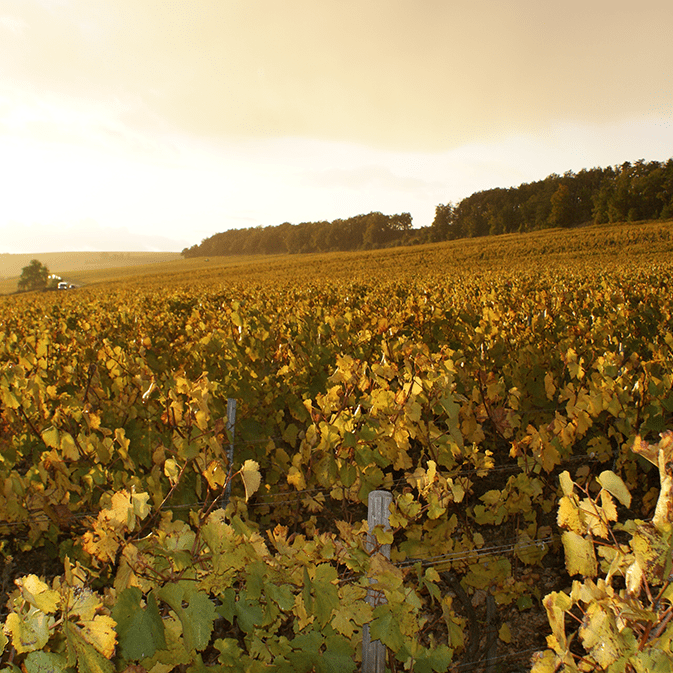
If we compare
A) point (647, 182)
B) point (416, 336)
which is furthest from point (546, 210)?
point (416, 336)

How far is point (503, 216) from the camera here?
3086 inches

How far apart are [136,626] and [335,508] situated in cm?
227

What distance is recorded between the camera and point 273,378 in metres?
3.76

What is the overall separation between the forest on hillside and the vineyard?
6773cm

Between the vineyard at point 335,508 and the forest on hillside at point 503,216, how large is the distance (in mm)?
67728

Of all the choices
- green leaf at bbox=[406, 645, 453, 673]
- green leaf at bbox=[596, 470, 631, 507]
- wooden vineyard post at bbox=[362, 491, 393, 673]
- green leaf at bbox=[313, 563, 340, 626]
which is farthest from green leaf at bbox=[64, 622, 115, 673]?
green leaf at bbox=[596, 470, 631, 507]

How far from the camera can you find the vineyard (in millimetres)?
1096

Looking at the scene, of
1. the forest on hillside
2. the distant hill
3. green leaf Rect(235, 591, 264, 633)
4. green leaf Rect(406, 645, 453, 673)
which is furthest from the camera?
the distant hill

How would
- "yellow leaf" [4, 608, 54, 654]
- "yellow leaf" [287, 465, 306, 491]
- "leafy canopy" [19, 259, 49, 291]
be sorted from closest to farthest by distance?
1. "yellow leaf" [4, 608, 54, 654]
2. "yellow leaf" [287, 465, 306, 491]
3. "leafy canopy" [19, 259, 49, 291]

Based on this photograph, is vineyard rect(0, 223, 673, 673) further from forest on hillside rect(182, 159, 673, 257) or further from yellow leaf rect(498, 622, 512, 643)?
forest on hillside rect(182, 159, 673, 257)

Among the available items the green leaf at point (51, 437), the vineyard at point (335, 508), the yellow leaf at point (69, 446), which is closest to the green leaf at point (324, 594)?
the vineyard at point (335, 508)

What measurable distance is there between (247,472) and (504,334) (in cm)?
356

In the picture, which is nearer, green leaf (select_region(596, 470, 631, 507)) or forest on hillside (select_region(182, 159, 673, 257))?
green leaf (select_region(596, 470, 631, 507))

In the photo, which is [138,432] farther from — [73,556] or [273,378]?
[273,378]
